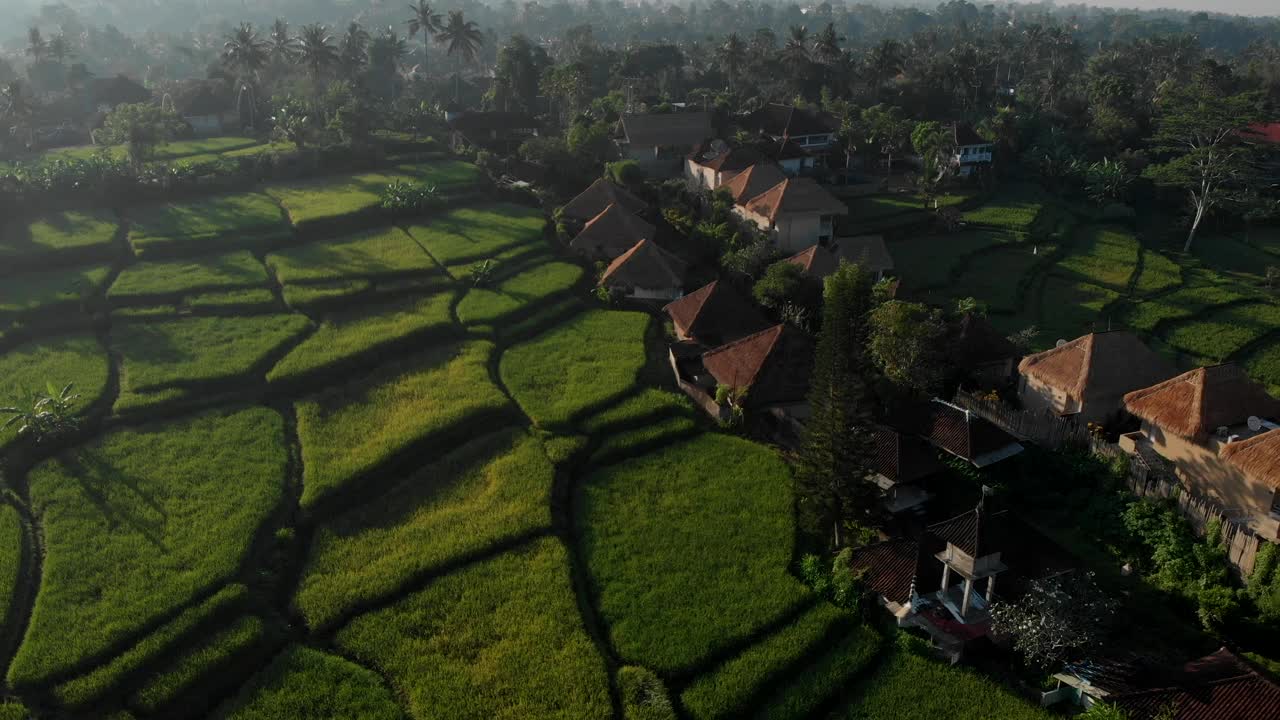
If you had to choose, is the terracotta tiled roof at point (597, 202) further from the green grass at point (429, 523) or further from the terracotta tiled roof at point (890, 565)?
the terracotta tiled roof at point (890, 565)

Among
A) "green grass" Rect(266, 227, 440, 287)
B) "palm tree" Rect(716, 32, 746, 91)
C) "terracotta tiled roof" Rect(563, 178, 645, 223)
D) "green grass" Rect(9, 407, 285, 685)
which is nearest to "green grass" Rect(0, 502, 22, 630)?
"green grass" Rect(9, 407, 285, 685)

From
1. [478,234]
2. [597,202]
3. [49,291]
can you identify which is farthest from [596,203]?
[49,291]

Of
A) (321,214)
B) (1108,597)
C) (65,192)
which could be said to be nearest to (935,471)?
(1108,597)

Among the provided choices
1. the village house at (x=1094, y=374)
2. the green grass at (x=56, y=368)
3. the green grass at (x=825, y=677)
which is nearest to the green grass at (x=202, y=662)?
the green grass at (x=825, y=677)

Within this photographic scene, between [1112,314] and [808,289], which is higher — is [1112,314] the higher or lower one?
the lower one

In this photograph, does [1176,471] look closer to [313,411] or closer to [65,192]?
[313,411]
